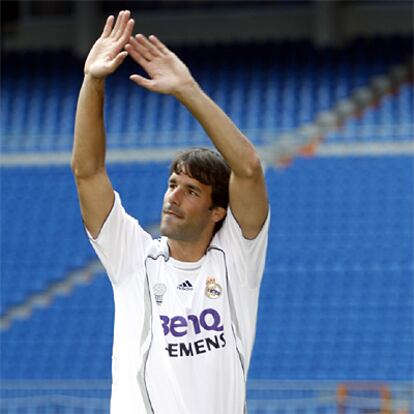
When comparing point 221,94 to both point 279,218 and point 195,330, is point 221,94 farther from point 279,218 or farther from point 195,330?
point 195,330

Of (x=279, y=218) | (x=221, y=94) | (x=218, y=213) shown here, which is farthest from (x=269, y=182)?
(x=218, y=213)

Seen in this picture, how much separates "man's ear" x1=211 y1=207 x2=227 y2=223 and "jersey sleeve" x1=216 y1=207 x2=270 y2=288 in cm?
7

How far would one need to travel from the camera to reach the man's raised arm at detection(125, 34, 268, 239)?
4.21 metres

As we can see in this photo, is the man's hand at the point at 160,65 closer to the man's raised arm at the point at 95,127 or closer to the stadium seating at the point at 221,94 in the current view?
the man's raised arm at the point at 95,127

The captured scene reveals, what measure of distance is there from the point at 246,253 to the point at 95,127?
0.75 m

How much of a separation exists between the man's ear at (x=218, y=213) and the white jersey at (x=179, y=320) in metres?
0.06

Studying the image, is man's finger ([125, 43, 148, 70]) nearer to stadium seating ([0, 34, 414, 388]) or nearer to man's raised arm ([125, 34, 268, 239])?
man's raised arm ([125, 34, 268, 239])

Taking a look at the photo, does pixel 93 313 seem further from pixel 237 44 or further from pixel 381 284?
pixel 237 44

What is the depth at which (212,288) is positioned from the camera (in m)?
4.50

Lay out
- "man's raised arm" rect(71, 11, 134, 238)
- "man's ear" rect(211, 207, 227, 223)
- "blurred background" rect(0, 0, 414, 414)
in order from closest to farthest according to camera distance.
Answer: "man's raised arm" rect(71, 11, 134, 238), "man's ear" rect(211, 207, 227, 223), "blurred background" rect(0, 0, 414, 414)

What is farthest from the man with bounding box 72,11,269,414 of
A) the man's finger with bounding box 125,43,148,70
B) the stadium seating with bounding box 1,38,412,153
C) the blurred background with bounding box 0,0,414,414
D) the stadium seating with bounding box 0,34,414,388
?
the stadium seating with bounding box 1,38,412,153

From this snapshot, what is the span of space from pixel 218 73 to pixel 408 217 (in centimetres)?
512

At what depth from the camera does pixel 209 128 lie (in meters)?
4.31

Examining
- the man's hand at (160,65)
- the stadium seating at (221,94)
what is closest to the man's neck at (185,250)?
the man's hand at (160,65)
